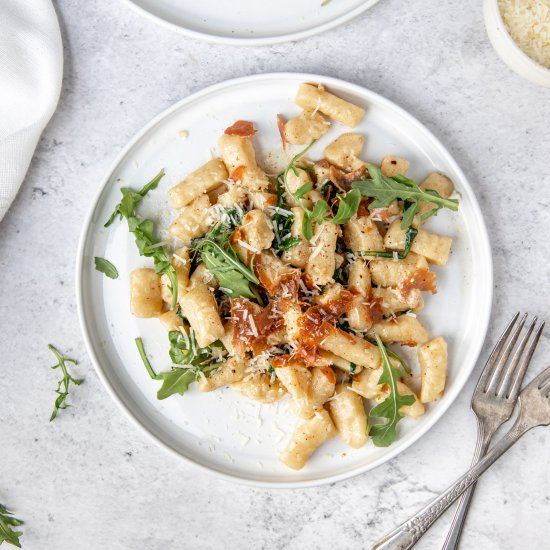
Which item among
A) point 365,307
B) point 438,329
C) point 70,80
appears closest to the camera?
point 365,307

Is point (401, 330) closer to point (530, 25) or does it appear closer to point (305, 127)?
point (305, 127)

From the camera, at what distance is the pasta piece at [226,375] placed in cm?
179

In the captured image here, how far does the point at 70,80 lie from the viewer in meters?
1.98

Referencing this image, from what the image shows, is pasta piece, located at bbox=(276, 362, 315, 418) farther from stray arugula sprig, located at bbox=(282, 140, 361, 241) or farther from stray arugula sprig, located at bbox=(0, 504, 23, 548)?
stray arugula sprig, located at bbox=(0, 504, 23, 548)

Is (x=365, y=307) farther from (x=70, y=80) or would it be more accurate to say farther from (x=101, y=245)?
(x=70, y=80)

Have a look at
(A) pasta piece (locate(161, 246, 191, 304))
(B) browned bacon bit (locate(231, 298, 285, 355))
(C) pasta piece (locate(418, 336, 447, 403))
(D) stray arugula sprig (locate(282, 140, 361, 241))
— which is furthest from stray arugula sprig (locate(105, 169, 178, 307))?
(C) pasta piece (locate(418, 336, 447, 403))

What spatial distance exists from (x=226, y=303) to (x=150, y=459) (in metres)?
0.64

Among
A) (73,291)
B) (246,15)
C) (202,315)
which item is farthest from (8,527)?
(246,15)

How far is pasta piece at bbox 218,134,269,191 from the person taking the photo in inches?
68.7

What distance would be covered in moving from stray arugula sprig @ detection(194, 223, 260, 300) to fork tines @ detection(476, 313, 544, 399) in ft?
2.56

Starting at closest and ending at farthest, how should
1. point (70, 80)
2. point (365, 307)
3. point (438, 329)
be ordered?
point (365, 307) < point (438, 329) < point (70, 80)

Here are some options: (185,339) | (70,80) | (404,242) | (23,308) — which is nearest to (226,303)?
(185,339)

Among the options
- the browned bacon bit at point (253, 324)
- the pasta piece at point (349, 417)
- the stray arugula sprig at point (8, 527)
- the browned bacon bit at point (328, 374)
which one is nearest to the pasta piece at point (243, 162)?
the browned bacon bit at point (253, 324)

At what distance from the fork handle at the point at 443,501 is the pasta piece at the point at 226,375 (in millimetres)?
754
